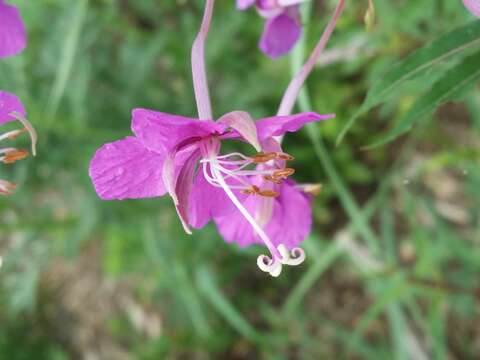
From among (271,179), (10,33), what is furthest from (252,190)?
(10,33)

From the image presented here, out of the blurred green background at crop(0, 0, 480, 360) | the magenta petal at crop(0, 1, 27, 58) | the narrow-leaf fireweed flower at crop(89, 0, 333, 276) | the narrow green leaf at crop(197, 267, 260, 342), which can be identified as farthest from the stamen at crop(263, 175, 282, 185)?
the narrow green leaf at crop(197, 267, 260, 342)

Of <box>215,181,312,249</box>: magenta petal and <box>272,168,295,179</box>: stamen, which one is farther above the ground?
<box>272,168,295,179</box>: stamen

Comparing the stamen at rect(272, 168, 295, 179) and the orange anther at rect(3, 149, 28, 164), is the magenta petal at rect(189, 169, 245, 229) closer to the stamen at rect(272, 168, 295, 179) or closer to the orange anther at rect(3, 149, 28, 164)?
the stamen at rect(272, 168, 295, 179)

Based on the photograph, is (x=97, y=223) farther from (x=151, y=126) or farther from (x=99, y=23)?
(x=151, y=126)

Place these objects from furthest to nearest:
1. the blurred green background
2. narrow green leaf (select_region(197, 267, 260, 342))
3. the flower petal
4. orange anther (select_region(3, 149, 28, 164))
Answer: narrow green leaf (select_region(197, 267, 260, 342)) < the blurred green background < orange anther (select_region(3, 149, 28, 164)) < the flower petal

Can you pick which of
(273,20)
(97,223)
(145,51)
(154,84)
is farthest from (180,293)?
(273,20)

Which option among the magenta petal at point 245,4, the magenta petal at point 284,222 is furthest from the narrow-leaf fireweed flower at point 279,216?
the magenta petal at point 245,4

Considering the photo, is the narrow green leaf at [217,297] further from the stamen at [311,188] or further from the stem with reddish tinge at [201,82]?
the stem with reddish tinge at [201,82]
